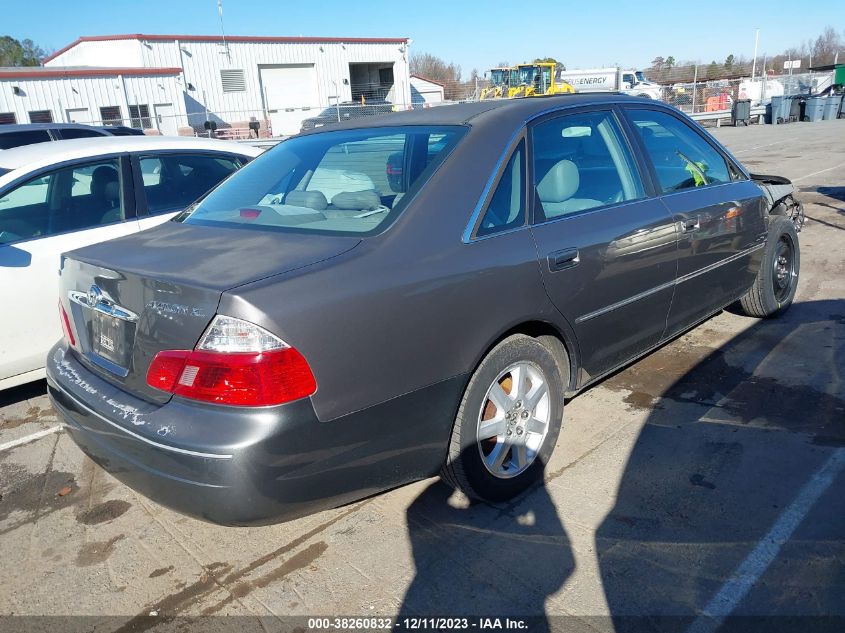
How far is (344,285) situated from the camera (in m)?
2.31

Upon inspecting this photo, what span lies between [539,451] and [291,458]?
53.5 inches

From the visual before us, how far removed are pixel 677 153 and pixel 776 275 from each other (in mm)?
1557

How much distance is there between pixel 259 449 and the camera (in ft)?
7.04

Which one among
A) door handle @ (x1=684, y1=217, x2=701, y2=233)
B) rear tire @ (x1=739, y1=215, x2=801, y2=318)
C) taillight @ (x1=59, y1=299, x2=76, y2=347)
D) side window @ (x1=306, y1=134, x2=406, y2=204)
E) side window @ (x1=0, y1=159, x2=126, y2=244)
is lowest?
rear tire @ (x1=739, y1=215, x2=801, y2=318)

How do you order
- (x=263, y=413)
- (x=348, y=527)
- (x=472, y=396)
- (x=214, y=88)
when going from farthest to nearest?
1. (x=214, y=88)
2. (x=348, y=527)
3. (x=472, y=396)
4. (x=263, y=413)

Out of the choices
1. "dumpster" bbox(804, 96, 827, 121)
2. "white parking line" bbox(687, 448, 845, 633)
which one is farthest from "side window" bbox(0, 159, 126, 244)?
"dumpster" bbox(804, 96, 827, 121)

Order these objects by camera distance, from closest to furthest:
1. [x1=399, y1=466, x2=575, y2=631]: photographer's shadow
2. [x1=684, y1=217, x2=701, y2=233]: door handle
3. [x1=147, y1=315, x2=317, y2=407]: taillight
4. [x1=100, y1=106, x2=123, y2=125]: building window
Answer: [x1=147, y1=315, x2=317, y2=407]: taillight < [x1=399, y1=466, x2=575, y2=631]: photographer's shadow < [x1=684, y1=217, x2=701, y2=233]: door handle < [x1=100, y1=106, x2=123, y2=125]: building window

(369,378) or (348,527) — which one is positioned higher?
(369,378)

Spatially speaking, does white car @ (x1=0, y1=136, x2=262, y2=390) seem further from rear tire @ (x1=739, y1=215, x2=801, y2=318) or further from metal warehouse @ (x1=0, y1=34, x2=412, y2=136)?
metal warehouse @ (x1=0, y1=34, x2=412, y2=136)

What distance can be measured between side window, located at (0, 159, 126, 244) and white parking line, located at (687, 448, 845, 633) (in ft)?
14.2

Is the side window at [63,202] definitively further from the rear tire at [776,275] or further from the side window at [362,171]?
the rear tire at [776,275]

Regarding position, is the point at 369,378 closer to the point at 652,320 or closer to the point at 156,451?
the point at 156,451

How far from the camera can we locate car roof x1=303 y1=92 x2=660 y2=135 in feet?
10.2

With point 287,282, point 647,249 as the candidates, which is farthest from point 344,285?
Answer: point 647,249
